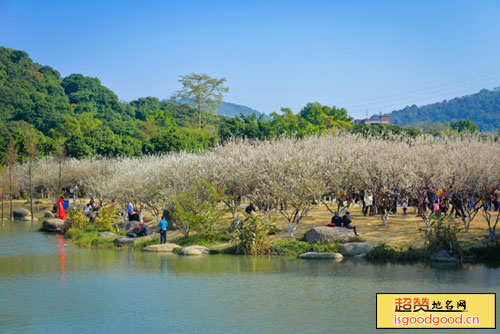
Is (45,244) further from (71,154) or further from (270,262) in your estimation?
(71,154)

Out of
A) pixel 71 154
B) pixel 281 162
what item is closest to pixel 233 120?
pixel 71 154

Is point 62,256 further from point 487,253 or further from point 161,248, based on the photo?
point 487,253

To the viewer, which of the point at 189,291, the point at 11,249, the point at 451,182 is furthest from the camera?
the point at 11,249

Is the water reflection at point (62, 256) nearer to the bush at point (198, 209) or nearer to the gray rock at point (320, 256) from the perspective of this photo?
the bush at point (198, 209)

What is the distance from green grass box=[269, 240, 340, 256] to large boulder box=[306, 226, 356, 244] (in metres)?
0.38

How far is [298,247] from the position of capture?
33.9m

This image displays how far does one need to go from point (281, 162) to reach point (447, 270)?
14129 mm

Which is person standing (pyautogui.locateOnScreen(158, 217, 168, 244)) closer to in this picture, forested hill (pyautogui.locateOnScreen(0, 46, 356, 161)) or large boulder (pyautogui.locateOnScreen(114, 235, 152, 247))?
large boulder (pyautogui.locateOnScreen(114, 235, 152, 247))

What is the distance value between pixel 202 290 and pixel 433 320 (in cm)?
965

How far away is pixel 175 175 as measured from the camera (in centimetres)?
4625

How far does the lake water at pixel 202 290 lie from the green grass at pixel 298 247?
3.62 feet

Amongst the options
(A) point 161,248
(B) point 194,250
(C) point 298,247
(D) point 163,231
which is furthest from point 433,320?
(D) point 163,231

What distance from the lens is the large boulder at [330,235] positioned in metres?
33.9

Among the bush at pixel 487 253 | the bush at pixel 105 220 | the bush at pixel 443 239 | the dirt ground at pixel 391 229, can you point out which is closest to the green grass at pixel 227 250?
the dirt ground at pixel 391 229
